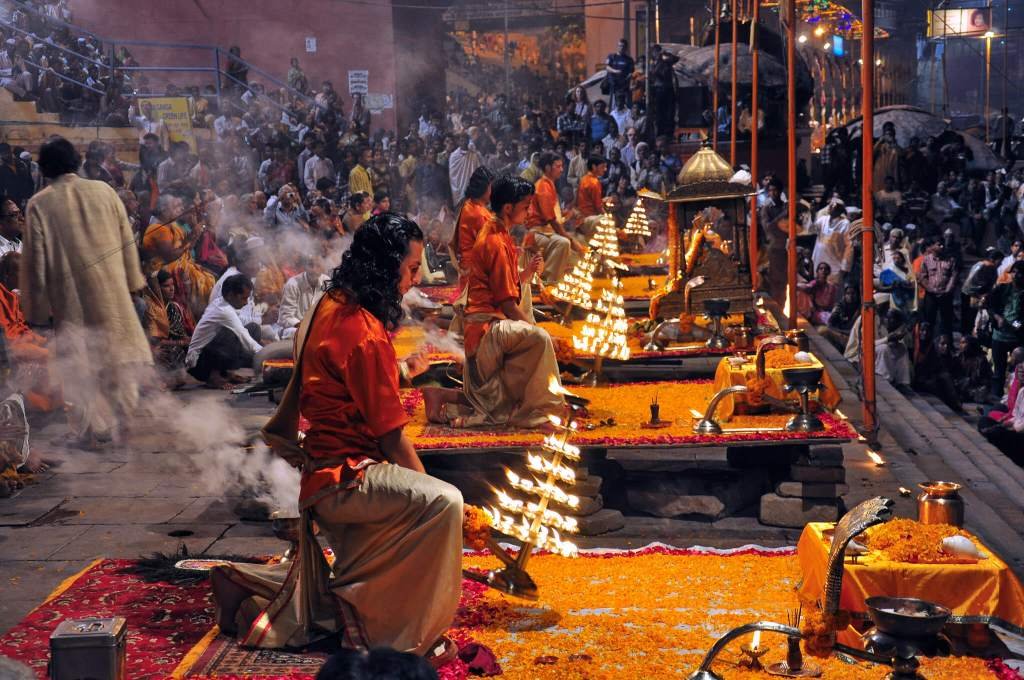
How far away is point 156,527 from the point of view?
7.86 meters

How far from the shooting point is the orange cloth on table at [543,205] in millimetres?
14742

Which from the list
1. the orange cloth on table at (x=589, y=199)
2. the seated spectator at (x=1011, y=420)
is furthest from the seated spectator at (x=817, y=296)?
the seated spectator at (x=1011, y=420)

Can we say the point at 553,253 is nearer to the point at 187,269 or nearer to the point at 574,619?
the point at 187,269

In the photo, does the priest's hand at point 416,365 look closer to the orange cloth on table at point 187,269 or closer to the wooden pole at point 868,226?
the wooden pole at point 868,226

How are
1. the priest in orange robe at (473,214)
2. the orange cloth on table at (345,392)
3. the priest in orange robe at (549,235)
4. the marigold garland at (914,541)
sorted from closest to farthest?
1. the orange cloth on table at (345,392)
2. the marigold garland at (914,541)
3. the priest in orange robe at (473,214)
4. the priest in orange robe at (549,235)

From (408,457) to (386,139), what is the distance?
20569mm

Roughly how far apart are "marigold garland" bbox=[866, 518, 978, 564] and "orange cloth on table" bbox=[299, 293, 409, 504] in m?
2.26

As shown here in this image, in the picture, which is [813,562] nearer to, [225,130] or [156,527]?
[156,527]

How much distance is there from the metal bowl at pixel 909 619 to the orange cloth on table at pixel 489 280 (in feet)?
14.2

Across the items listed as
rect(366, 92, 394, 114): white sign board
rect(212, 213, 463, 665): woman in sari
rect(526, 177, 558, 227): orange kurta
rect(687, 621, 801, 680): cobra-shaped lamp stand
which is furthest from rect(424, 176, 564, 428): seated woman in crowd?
rect(366, 92, 394, 114): white sign board

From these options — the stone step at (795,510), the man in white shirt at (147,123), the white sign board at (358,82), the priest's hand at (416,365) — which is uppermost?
the white sign board at (358,82)

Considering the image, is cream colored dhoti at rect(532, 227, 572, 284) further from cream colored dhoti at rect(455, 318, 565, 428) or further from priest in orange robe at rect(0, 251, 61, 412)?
cream colored dhoti at rect(455, 318, 565, 428)

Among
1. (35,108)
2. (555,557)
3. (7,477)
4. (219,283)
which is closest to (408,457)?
(555,557)

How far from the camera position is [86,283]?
943cm
